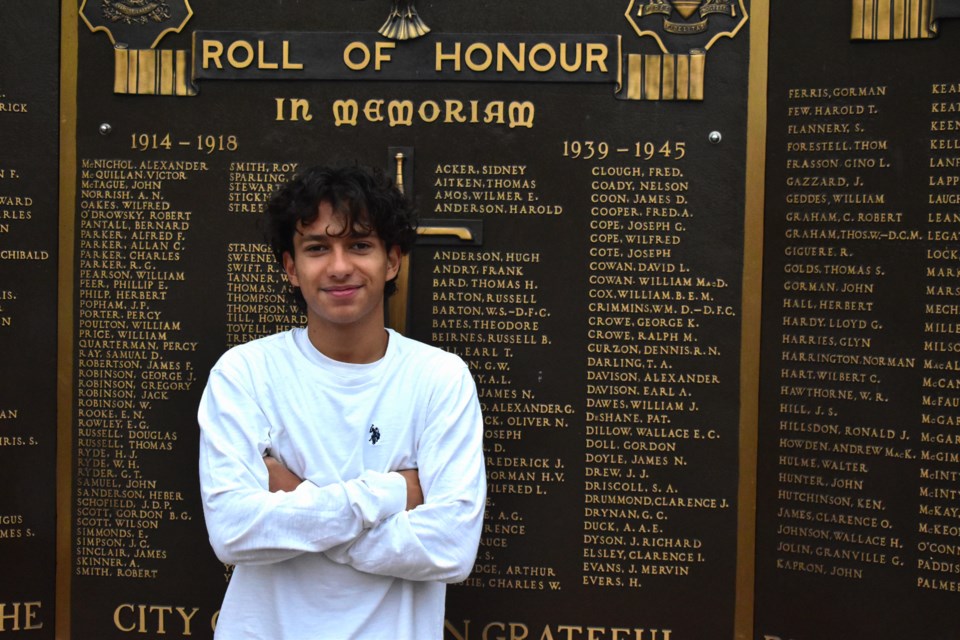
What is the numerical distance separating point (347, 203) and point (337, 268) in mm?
256

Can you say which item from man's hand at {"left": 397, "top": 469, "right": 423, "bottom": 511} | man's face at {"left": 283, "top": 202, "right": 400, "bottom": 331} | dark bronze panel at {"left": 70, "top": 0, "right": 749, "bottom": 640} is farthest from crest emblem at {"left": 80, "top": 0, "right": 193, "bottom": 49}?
man's hand at {"left": 397, "top": 469, "right": 423, "bottom": 511}

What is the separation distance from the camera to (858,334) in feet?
16.1

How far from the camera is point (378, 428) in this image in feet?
12.3

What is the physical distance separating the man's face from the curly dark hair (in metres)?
0.03

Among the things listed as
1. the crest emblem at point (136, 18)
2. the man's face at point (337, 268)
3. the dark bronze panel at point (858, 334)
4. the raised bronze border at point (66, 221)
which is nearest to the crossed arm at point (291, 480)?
the man's face at point (337, 268)

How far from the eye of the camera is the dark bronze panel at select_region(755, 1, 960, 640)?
478cm

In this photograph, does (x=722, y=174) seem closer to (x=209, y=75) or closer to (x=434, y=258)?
(x=434, y=258)

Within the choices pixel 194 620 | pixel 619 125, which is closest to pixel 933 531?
pixel 619 125

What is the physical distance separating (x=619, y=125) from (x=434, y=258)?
3.87 ft

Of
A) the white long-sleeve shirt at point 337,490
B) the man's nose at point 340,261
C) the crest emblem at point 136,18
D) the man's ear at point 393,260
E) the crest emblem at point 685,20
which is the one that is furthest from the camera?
the crest emblem at point 136,18

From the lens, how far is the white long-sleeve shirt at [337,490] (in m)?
3.50

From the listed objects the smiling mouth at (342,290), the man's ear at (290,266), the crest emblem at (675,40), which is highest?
the crest emblem at (675,40)

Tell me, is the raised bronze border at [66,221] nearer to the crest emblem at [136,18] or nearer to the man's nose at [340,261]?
the crest emblem at [136,18]

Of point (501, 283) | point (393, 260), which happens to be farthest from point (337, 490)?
point (501, 283)
